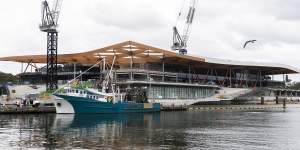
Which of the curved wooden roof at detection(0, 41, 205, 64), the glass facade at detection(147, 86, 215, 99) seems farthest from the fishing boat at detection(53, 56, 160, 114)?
the glass facade at detection(147, 86, 215, 99)

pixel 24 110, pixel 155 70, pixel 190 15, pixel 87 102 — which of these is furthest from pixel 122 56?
pixel 24 110

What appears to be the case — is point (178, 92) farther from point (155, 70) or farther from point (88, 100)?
point (88, 100)

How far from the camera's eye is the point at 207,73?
601ft

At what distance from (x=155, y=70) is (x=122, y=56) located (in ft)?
50.6

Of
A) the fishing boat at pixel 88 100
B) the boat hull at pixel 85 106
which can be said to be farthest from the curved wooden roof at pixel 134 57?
the boat hull at pixel 85 106

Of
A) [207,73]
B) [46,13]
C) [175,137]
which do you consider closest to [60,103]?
[46,13]

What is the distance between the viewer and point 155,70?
160 metres

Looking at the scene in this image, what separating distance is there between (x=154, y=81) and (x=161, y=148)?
105 metres

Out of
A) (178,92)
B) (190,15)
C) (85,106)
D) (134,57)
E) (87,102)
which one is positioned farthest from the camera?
(190,15)

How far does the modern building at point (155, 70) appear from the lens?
14425 cm

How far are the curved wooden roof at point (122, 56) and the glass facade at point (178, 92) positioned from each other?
8940 millimetres

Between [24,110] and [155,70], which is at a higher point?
[155,70]

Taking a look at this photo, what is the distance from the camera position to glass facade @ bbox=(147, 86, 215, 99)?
14943 centimetres

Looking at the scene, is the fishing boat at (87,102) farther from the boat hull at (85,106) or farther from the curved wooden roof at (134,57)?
the curved wooden roof at (134,57)
